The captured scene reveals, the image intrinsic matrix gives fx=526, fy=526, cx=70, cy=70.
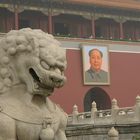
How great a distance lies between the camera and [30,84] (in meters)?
2.87

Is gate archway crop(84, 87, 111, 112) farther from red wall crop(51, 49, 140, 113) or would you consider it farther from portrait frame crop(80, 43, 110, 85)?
portrait frame crop(80, 43, 110, 85)

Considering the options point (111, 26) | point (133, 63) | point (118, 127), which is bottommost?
point (118, 127)

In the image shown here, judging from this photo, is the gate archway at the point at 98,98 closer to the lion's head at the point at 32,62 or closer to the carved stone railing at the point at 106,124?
the carved stone railing at the point at 106,124

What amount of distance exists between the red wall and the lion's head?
60.3ft

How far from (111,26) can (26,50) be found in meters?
22.6

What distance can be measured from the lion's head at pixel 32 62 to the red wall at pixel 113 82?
60.3ft

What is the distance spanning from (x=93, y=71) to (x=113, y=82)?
1.14 metres

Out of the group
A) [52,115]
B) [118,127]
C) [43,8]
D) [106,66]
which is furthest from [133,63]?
[52,115]

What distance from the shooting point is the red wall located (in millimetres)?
21719

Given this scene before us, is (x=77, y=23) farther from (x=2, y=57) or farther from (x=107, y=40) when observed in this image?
(x=2, y=57)

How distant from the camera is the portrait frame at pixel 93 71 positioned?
2198 centimetres

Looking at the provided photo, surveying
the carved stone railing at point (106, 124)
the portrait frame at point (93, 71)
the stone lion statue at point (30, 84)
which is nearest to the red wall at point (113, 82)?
the portrait frame at point (93, 71)

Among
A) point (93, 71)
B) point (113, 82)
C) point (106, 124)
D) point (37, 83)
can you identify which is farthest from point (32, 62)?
point (113, 82)

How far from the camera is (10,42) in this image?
291 cm
